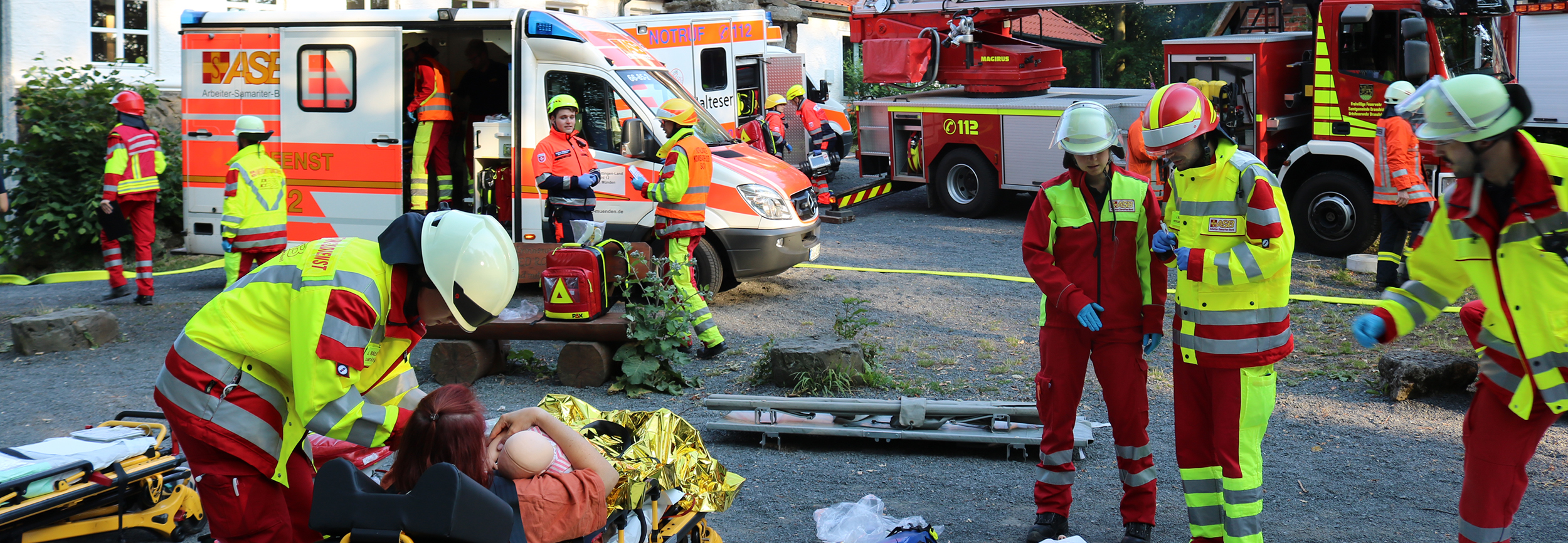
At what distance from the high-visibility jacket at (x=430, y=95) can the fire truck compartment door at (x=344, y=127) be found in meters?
0.83

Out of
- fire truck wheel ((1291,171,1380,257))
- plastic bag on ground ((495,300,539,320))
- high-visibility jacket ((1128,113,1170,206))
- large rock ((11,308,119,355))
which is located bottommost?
large rock ((11,308,119,355))

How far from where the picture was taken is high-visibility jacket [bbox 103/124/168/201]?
9047 millimetres

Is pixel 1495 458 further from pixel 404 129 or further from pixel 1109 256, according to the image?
pixel 404 129

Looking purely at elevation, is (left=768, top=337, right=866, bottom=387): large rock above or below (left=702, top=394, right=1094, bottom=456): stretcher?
above

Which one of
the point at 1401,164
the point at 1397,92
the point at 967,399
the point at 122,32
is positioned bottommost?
the point at 967,399

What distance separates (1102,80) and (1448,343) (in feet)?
72.4

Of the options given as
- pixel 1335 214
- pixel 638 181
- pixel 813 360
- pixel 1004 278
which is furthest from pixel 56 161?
pixel 1335 214

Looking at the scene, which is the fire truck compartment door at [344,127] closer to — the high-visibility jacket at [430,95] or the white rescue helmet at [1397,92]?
the high-visibility jacket at [430,95]

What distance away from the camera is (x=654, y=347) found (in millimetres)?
6766

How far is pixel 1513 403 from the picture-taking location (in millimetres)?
3180

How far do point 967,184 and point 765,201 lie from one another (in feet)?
20.0

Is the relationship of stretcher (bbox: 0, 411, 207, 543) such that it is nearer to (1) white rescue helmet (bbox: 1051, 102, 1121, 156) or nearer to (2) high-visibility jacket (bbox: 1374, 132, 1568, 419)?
(1) white rescue helmet (bbox: 1051, 102, 1121, 156)

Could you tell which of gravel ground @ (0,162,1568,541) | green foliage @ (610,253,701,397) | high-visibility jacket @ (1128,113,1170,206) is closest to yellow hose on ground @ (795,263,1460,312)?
gravel ground @ (0,162,1568,541)

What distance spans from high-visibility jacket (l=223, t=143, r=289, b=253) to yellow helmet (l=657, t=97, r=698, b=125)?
3037 mm
